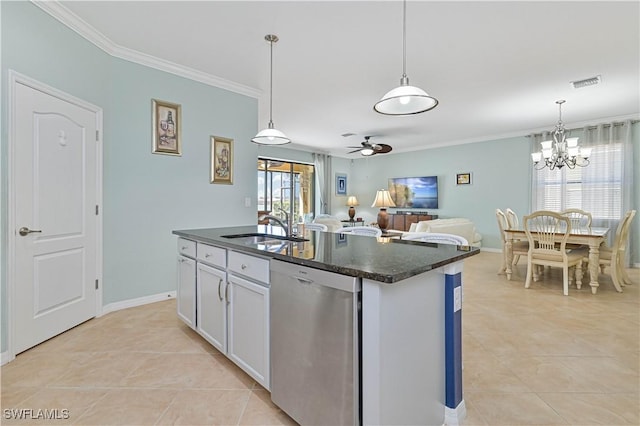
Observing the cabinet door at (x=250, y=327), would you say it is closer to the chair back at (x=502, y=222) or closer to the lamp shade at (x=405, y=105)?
the lamp shade at (x=405, y=105)

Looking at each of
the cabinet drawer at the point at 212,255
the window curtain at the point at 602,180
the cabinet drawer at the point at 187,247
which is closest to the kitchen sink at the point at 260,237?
the cabinet drawer at the point at 212,255

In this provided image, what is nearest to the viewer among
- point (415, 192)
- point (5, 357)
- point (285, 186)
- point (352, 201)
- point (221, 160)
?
point (5, 357)

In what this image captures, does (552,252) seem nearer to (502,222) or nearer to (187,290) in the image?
(502,222)

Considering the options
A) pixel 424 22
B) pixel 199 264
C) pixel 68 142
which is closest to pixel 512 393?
pixel 199 264

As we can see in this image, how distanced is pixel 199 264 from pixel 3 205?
1388 millimetres

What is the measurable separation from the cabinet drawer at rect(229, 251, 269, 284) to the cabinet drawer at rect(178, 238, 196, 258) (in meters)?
0.61

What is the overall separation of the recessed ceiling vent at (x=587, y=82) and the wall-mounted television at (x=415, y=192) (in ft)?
13.2

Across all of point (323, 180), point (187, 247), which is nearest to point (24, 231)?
point (187, 247)

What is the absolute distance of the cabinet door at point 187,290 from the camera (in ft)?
7.84

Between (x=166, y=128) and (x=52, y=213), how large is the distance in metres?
1.42

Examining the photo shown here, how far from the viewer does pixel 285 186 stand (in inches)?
321

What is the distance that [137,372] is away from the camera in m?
2.00

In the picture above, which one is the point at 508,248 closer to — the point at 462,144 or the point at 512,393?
the point at 512,393

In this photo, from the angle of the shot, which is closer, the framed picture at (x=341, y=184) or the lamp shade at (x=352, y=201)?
the lamp shade at (x=352, y=201)
